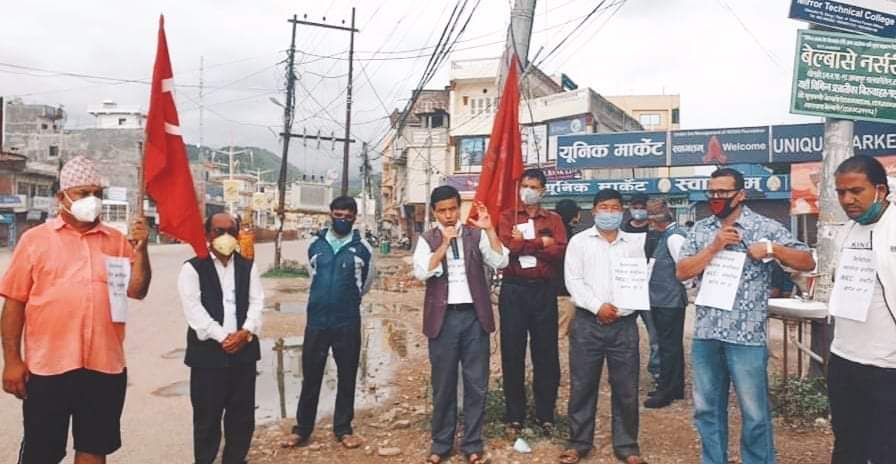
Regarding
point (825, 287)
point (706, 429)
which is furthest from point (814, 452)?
point (825, 287)

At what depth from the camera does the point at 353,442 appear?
4625mm

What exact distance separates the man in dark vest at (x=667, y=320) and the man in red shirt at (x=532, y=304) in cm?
140

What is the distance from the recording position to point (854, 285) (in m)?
2.96

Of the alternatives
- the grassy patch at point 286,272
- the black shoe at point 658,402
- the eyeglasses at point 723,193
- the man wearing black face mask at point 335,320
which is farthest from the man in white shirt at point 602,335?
the grassy patch at point 286,272

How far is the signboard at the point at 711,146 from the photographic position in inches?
720

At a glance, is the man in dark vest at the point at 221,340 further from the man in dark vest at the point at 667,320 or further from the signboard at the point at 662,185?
the signboard at the point at 662,185

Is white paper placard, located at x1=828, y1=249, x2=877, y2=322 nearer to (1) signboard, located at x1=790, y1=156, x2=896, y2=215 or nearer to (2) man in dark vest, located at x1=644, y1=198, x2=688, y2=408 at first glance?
(2) man in dark vest, located at x1=644, y1=198, x2=688, y2=408

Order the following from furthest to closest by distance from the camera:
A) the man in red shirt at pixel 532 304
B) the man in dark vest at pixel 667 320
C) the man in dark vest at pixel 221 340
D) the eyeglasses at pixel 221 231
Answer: the man in dark vest at pixel 667 320 → the man in red shirt at pixel 532 304 → the eyeglasses at pixel 221 231 → the man in dark vest at pixel 221 340

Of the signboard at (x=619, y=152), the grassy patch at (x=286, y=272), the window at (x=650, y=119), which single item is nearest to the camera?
the signboard at (x=619, y=152)

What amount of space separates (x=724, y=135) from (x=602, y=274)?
650 inches

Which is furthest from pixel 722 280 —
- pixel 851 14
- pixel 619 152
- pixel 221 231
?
pixel 619 152

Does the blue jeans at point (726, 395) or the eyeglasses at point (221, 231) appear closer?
the blue jeans at point (726, 395)

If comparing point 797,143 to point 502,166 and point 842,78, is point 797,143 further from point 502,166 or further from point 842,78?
point 502,166

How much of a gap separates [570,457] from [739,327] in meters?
1.40
